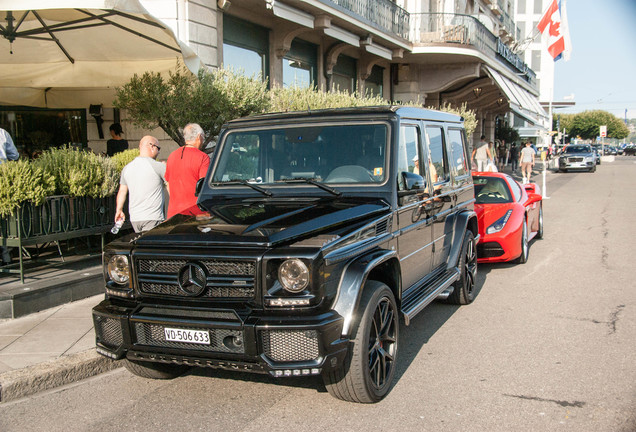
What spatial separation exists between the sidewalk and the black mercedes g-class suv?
0.66 m

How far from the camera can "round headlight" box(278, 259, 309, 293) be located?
11.2 feet

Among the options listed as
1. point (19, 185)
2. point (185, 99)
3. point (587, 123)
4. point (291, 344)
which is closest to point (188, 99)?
point (185, 99)

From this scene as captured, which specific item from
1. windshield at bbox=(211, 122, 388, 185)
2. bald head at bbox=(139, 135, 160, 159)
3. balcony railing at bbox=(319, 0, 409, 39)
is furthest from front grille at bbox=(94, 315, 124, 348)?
balcony railing at bbox=(319, 0, 409, 39)

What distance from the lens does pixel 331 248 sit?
3.53m

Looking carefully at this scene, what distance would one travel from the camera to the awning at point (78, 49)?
7.93 m

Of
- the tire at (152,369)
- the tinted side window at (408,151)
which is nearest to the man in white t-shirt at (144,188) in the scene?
the tire at (152,369)

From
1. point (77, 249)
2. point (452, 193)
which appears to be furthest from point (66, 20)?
point (452, 193)

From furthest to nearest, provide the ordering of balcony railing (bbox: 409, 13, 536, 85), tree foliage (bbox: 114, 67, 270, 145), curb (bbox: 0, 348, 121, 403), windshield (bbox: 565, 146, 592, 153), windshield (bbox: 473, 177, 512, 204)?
windshield (bbox: 565, 146, 592, 153) < balcony railing (bbox: 409, 13, 536, 85) < windshield (bbox: 473, 177, 512, 204) < tree foliage (bbox: 114, 67, 270, 145) < curb (bbox: 0, 348, 121, 403)

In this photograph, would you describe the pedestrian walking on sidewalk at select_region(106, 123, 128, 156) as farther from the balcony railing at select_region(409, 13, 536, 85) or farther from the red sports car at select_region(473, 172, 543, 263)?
the balcony railing at select_region(409, 13, 536, 85)

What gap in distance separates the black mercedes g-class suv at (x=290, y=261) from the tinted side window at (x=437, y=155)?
0.90 ft

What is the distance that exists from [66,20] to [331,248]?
271 inches

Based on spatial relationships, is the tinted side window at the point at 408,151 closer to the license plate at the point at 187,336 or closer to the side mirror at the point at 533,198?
the license plate at the point at 187,336

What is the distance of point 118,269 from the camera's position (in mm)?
3873

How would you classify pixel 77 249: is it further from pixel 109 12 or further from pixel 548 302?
pixel 548 302
